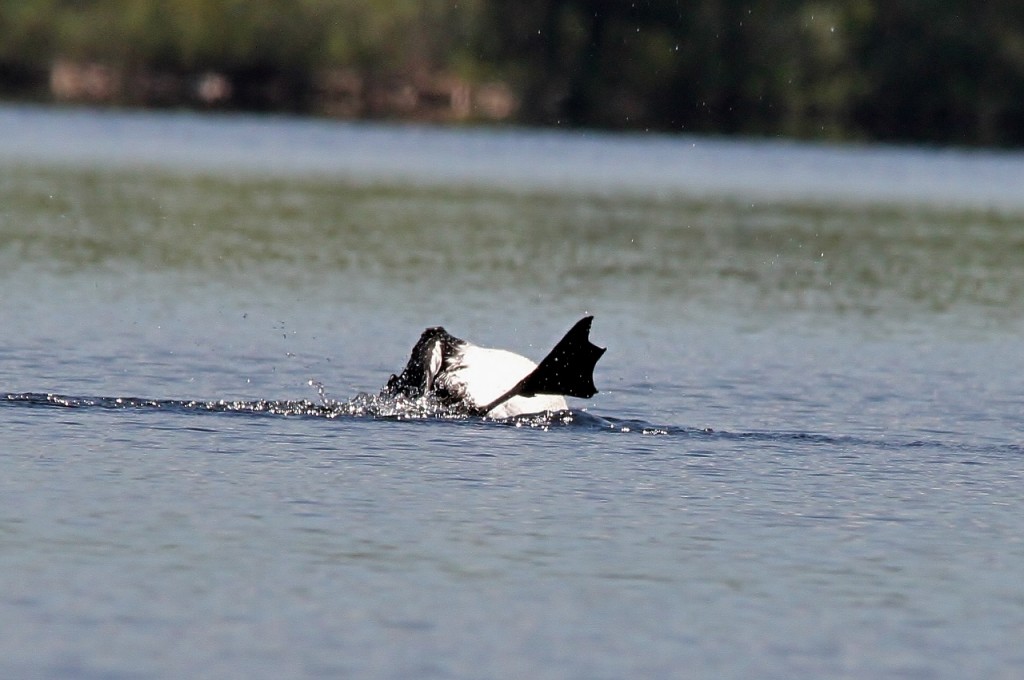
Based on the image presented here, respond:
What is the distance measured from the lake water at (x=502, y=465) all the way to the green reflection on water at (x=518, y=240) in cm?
21

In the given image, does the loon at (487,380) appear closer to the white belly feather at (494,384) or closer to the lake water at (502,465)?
the white belly feather at (494,384)

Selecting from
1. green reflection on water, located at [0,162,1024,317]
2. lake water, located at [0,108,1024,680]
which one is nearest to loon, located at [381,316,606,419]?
lake water, located at [0,108,1024,680]

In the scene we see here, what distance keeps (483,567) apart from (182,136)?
59089mm

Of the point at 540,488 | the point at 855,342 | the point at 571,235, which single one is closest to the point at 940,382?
the point at 855,342

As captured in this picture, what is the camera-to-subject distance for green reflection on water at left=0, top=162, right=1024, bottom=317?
2827 centimetres

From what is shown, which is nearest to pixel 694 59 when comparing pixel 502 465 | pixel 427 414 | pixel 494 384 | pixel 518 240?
pixel 518 240

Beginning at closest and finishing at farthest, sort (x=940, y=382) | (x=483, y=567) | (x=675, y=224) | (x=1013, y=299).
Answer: (x=483, y=567), (x=940, y=382), (x=1013, y=299), (x=675, y=224)

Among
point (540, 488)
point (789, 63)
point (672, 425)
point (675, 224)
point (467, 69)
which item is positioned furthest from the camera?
point (467, 69)

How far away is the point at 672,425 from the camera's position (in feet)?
53.9

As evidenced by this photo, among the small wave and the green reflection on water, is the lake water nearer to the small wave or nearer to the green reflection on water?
the small wave

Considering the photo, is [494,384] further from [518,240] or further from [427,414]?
[518,240]

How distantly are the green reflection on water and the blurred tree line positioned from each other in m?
42.3

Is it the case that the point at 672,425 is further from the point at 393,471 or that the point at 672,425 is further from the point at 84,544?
the point at 84,544

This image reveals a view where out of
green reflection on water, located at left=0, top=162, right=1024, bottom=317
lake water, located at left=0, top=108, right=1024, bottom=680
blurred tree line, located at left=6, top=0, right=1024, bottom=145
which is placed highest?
blurred tree line, located at left=6, top=0, right=1024, bottom=145
